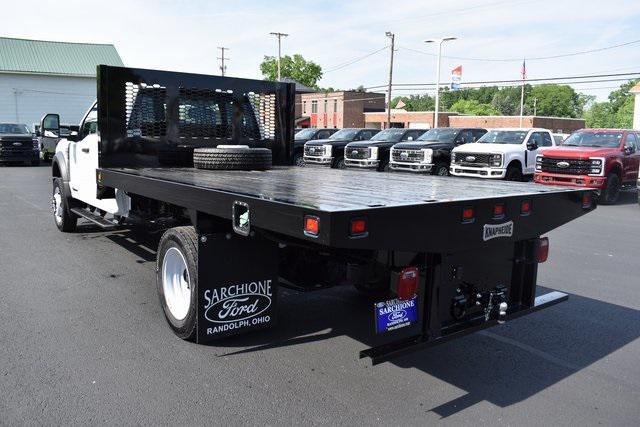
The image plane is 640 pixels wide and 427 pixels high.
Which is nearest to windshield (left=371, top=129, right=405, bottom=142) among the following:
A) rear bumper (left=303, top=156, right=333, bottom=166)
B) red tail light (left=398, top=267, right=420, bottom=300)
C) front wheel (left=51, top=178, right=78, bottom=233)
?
rear bumper (left=303, top=156, right=333, bottom=166)

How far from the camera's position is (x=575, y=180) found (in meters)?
14.7

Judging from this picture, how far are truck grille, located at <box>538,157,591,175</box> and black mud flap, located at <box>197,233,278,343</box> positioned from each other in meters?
12.5

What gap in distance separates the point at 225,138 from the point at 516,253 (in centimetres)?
397

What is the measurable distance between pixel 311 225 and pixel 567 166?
13.7 m

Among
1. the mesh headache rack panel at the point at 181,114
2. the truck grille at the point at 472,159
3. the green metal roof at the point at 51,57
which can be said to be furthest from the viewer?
the green metal roof at the point at 51,57

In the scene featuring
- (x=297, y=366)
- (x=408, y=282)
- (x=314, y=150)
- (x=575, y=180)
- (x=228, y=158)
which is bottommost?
(x=297, y=366)

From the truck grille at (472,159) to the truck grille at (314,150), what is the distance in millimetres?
6831

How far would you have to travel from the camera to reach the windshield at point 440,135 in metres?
18.8

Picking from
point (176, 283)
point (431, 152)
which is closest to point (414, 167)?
point (431, 152)

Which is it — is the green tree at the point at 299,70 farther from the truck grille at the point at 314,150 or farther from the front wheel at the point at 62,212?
the front wheel at the point at 62,212

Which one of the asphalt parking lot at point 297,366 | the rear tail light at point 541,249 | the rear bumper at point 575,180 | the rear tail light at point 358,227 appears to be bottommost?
the asphalt parking lot at point 297,366

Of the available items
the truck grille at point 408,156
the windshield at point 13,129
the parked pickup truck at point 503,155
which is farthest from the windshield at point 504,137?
the windshield at point 13,129

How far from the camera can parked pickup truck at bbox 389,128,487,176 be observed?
17734 mm

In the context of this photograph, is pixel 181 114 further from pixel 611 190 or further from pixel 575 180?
pixel 611 190
